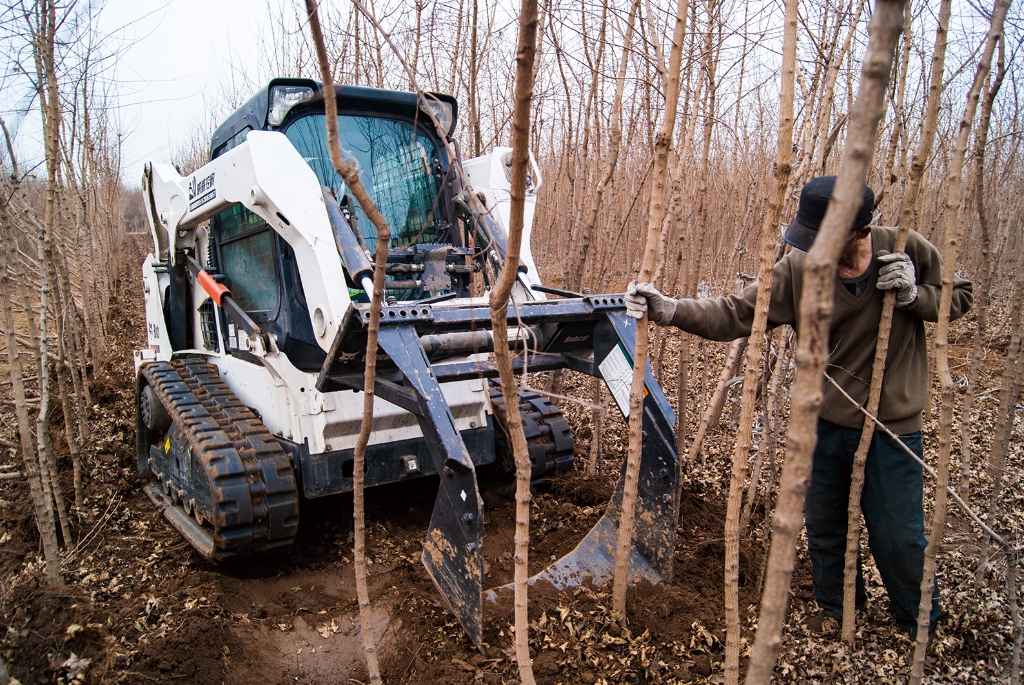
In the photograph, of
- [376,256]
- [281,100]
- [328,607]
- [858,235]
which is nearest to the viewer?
[376,256]

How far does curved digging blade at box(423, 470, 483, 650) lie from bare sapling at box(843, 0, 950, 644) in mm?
1425

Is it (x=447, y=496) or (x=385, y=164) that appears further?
(x=385, y=164)

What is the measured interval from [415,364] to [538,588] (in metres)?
1.16

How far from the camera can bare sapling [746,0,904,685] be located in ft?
2.91

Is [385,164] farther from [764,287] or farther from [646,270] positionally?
[764,287]

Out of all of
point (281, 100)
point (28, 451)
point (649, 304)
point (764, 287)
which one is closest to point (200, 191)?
point (281, 100)

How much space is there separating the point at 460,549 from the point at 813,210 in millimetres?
1866

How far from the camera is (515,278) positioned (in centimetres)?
142

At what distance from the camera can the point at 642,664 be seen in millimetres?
2520

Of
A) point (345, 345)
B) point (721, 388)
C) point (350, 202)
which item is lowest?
point (721, 388)

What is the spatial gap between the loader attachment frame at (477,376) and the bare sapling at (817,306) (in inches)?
59.1

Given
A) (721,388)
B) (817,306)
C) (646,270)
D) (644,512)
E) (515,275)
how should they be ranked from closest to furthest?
(817,306) → (515,275) → (646,270) → (644,512) → (721,388)

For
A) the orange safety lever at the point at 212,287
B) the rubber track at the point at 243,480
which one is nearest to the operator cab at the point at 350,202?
the orange safety lever at the point at 212,287

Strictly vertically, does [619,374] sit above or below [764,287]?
below
